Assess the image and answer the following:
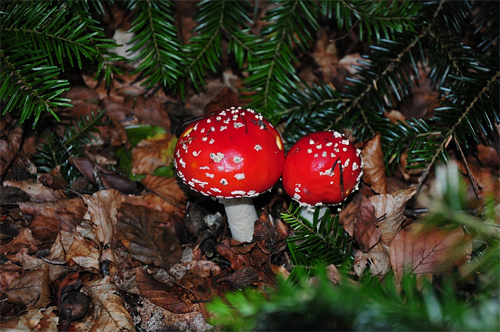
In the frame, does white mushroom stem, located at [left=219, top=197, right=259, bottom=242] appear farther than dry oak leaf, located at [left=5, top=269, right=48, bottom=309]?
Yes

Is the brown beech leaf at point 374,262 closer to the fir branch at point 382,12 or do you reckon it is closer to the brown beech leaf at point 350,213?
the brown beech leaf at point 350,213

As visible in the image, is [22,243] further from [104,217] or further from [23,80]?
[23,80]

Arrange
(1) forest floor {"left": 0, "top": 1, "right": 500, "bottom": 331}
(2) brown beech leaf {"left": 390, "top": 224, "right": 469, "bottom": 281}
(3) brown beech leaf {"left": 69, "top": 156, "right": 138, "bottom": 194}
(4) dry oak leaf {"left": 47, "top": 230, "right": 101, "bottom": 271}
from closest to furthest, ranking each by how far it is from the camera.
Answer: (2) brown beech leaf {"left": 390, "top": 224, "right": 469, "bottom": 281} < (1) forest floor {"left": 0, "top": 1, "right": 500, "bottom": 331} < (4) dry oak leaf {"left": 47, "top": 230, "right": 101, "bottom": 271} < (3) brown beech leaf {"left": 69, "top": 156, "right": 138, "bottom": 194}

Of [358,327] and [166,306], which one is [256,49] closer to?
[166,306]

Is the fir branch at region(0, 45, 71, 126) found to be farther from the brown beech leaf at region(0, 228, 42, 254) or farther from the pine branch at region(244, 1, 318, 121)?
the pine branch at region(244, 1, 318, 121)

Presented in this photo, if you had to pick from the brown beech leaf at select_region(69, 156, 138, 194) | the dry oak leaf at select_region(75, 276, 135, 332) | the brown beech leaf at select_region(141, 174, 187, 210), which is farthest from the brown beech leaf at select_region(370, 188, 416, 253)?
the brown beech leaf at select_region(69, 156, 138, 194)

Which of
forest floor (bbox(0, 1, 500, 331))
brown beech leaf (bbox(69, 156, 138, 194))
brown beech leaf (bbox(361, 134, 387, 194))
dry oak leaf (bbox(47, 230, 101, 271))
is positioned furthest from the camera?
brown beech leaf (bbox(69, 156, 138, 194))
